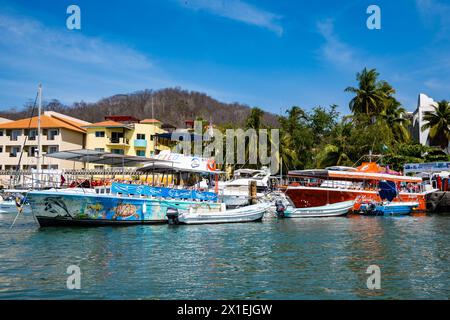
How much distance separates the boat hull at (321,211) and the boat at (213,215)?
3.85m

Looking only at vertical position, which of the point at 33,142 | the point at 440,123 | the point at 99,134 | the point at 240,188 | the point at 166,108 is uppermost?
the point at 166,108

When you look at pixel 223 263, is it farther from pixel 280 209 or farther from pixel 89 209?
pixel 280 209

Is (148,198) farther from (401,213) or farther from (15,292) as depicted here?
(401,213)

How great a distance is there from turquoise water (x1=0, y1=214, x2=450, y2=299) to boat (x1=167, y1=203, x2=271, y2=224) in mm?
2802

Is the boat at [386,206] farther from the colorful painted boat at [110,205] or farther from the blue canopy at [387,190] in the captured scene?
the colorful painted boat at [110,205]

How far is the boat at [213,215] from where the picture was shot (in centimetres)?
2994

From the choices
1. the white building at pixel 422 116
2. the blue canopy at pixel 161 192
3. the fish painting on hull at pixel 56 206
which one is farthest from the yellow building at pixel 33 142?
the white building at pixel 422 116

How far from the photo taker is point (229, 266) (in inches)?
634

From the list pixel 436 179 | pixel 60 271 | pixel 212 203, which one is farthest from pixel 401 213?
pixel 60 271

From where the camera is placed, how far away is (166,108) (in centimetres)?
15925

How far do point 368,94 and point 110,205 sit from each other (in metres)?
51.1

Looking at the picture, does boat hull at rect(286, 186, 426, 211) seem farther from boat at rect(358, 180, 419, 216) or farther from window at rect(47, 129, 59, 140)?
window at rect(47, 129, 59, 140)

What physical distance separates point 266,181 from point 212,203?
942 inches

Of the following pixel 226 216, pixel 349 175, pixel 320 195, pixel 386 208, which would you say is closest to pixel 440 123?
pixel 349 175
